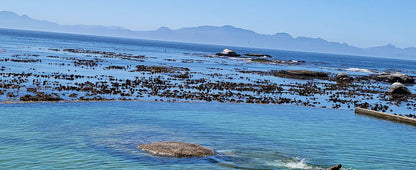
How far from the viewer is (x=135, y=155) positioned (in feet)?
61.7

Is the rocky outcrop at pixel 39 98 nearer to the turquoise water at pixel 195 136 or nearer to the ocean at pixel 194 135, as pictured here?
the ocean at pixel 194 135

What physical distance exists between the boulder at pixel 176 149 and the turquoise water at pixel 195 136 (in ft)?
1.61

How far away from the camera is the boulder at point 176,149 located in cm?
1912

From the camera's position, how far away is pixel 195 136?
23.7 metres

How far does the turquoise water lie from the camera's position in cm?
1838

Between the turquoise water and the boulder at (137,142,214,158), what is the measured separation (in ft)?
1.61

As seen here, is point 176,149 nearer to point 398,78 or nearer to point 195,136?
point 195,136

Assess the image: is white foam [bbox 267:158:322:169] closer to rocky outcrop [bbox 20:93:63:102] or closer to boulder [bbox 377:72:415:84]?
rocky outcrop [bbox 20:93:63:102]

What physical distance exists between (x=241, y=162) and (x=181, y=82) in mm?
34905

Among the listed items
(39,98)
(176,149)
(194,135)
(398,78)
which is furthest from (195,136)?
(398,78)

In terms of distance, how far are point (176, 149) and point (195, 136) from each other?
4334 millimetres

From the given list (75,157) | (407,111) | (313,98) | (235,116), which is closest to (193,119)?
(235,116)

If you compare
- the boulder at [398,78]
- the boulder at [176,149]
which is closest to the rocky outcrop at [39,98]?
the boulder at [176,149]

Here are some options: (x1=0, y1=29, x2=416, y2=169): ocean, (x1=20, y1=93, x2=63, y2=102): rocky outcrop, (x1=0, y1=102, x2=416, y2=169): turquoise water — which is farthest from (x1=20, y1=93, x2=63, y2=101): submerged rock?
(x1=0, y1=102, x2=416, y2=169): turquoise water
